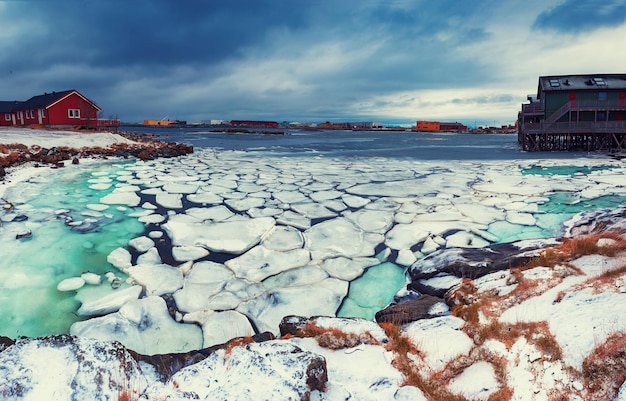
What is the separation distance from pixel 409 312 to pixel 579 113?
2732 centimetres

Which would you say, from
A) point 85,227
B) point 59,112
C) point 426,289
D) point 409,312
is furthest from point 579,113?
point 59,112

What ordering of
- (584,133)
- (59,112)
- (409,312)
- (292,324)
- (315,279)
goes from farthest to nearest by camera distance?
1. (59,112)
2. (584,133)
3. (315,279)
4. (409,312)
5. (292,324)

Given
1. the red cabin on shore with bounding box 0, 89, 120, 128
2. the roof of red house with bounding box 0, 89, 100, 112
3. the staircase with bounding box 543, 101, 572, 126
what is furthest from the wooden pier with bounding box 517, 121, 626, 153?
the roof of red house with bounding box 0, 89, 100, 112

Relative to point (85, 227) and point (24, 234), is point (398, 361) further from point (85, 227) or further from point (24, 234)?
point (24, 234)

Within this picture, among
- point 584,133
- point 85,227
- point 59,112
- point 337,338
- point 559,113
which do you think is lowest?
point 337,338

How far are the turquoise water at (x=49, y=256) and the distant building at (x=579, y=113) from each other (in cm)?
2333

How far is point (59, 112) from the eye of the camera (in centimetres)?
3269

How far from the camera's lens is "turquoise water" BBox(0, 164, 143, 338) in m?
4.10

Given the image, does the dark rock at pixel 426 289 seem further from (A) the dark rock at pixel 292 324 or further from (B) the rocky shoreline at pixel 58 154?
(B) the rocky shoreline at pixel 58 154

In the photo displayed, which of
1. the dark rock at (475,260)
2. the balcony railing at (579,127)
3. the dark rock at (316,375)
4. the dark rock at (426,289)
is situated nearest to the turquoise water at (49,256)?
→ the dark rock at (316,375)

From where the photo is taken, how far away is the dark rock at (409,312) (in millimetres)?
3555

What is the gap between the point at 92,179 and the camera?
11.3 meters

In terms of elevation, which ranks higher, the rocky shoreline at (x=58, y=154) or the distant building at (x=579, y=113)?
the distant building at (x=579, y=113)

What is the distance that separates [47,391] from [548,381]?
306cm
